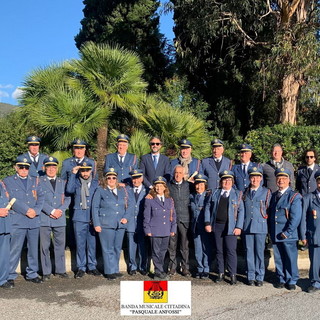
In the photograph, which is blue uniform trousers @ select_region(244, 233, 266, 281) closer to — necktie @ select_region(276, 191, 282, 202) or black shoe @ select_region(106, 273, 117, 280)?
necktie @ select_region(276, 191, 282, 202)

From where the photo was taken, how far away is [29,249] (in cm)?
635

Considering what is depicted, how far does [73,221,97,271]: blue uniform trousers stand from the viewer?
6.64 m

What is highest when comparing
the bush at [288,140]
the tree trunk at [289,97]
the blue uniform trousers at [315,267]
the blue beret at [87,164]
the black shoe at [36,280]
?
the tree trunk at [289,97]

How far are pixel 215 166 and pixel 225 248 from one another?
1477 mm

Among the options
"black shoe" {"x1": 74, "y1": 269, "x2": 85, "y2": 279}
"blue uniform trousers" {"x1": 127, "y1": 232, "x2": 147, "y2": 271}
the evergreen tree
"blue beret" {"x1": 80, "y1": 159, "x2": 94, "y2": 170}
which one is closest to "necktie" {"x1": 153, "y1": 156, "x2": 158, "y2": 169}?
"blue beret" {"x1": 80, "y1": 159, "x2": 94, "y2": 170}

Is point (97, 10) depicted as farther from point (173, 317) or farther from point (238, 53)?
point (173, 317)

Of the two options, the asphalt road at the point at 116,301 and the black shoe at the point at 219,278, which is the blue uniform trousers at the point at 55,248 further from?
the black shoe at the point at 219,278

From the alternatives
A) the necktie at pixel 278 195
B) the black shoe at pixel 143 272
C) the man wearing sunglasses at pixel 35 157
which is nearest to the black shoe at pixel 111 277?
the black shoe at pixel 143 272

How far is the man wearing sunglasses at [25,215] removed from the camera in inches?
245

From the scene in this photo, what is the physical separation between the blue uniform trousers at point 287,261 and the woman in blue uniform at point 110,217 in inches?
88.9

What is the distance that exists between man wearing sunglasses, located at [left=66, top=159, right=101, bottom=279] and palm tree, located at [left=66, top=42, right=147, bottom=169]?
281cm

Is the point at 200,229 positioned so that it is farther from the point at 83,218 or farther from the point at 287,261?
the point at 83,218

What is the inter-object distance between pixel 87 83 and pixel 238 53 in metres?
5.99

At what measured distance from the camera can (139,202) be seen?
22.4ft
